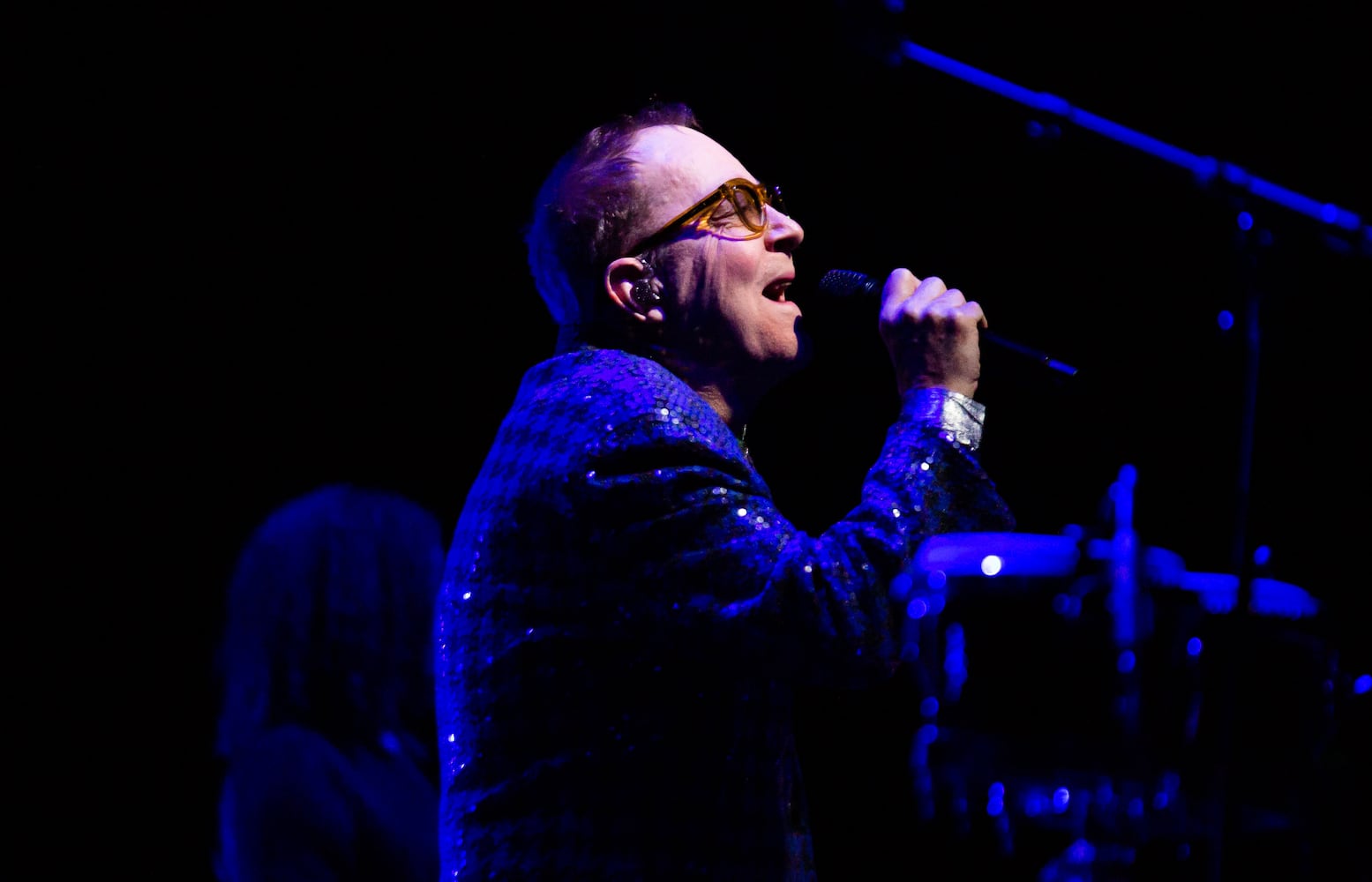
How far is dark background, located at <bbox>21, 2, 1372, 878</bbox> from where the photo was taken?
2645mm

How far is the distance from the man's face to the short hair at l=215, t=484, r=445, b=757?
1.30 m

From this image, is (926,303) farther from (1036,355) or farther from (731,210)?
(731,210)

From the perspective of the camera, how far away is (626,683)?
1.34 metres

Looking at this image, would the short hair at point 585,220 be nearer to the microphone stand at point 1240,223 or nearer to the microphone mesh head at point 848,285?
the microphone mesh head at point 848,285

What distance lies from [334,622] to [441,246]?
1.04m

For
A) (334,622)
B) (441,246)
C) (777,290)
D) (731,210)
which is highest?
(441,246)

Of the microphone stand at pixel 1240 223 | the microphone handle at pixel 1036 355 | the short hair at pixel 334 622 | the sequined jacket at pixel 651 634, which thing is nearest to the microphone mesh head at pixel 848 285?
the microphone handle at pixel 1036 355

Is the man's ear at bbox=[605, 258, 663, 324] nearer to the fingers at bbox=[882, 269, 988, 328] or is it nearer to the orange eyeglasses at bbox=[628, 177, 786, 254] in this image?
the orange eyeglasses at bbox=[628, 177, 786, 254]

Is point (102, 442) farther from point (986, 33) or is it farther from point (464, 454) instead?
point (986, 33)

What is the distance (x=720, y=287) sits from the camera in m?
1.67

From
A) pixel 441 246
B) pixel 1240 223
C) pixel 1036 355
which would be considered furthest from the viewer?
pixel 441 246

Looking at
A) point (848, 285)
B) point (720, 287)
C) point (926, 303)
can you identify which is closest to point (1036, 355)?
point (926, 303)

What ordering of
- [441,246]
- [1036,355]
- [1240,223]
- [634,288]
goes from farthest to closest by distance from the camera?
[441,246] → [634,288] → [1036,355] → [1240,223]

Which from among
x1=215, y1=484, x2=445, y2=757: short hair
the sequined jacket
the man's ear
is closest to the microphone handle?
the sequined jacket
